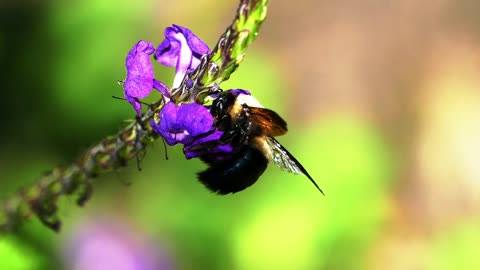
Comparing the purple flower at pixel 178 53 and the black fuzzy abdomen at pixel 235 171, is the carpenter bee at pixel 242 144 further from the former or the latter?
the purple flower at pixel 178 53

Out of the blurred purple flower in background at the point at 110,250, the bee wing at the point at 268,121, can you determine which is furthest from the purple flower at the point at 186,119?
the blurred purple flower in background at the point at 110,250

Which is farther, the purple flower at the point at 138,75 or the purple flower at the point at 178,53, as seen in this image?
the purple flower at the point at 178,53

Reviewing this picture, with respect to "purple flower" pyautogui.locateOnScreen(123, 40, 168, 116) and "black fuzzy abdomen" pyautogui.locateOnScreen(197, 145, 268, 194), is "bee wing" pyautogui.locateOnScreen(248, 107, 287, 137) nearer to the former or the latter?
"black fuzzy abdomen" pyautogui.locateOnScreen(197, 145, 268, 194)

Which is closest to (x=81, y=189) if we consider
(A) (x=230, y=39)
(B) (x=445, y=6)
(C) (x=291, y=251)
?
(A) (x=230, y=39)

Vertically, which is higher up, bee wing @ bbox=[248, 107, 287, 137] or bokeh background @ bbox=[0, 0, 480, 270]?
bokeh background @ bbox=[0, 0, 480, 270]

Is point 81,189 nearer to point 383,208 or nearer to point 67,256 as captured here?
point 67,256

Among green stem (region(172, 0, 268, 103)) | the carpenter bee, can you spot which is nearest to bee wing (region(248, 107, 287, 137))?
the carpenter bee

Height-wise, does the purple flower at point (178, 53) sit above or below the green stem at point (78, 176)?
above
